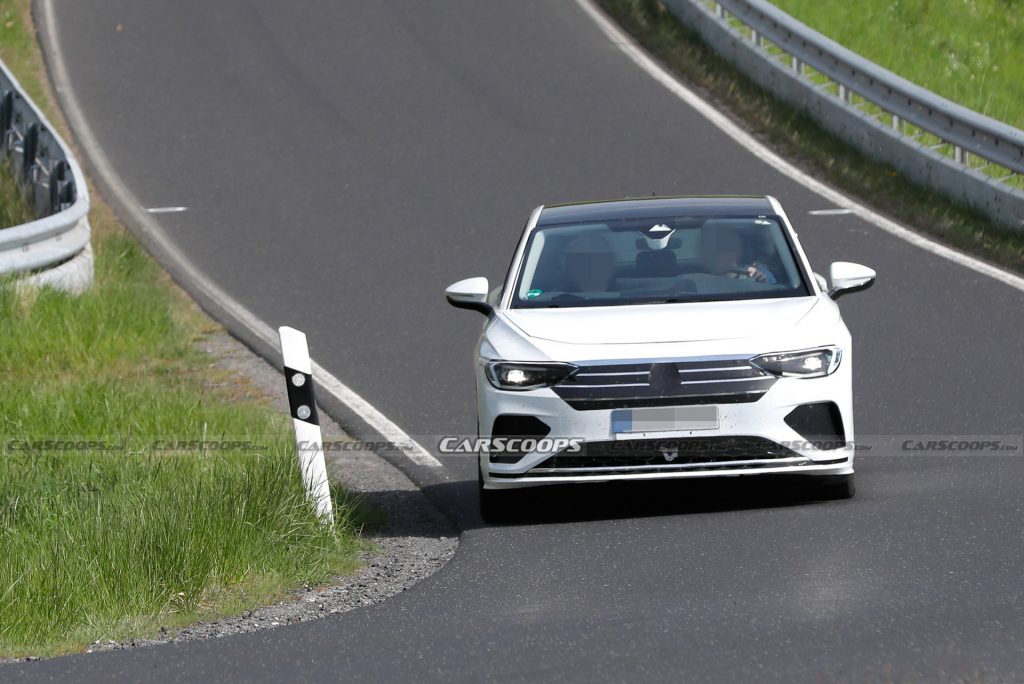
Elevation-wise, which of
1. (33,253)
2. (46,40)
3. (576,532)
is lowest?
(576,532)

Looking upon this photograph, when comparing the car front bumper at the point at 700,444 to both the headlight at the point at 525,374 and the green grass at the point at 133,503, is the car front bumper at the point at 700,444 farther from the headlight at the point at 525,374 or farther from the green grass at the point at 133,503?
the green grass at the point at 133,503

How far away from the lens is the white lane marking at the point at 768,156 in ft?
48.7

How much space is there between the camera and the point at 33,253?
1414cm

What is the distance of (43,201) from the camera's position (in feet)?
58.3

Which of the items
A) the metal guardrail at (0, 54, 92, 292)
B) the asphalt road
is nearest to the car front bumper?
the asphalt road

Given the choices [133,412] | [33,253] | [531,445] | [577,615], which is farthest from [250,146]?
[577,615]

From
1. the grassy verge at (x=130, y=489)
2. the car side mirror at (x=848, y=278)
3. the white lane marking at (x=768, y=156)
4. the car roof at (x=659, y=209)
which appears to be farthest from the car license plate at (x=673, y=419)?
the white lane marking at (x=768, y=156)

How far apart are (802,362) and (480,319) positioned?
6017mm

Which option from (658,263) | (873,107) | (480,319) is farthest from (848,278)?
(873,107)

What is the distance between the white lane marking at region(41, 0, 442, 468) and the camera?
36.7 ft

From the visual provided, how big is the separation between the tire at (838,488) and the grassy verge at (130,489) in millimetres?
2234

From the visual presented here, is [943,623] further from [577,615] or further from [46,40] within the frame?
[46,40]

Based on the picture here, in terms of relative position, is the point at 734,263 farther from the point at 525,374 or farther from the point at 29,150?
the point at 29,150

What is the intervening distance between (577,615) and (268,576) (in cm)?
170
